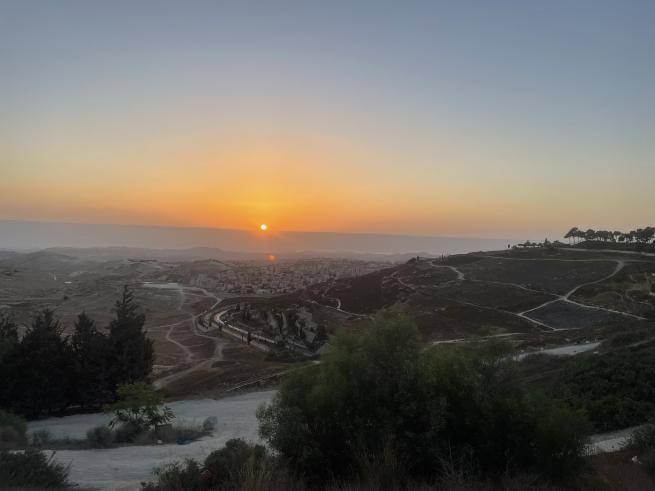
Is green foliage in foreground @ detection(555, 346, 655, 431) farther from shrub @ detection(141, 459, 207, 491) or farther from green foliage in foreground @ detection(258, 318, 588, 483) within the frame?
shrub @ detection(141, 459, 207, 491)

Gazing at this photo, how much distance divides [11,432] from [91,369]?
13232 millimetres

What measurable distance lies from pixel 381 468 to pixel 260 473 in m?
2.08

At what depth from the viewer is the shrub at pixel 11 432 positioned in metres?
14.3

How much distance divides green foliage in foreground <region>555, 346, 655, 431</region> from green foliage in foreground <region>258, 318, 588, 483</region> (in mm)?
5645

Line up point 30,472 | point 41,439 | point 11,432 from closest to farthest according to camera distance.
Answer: point 30,472 → point 11,432 → point 41,439

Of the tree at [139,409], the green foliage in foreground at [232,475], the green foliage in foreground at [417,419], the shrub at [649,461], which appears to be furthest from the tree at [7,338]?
the shrub at [649,461]

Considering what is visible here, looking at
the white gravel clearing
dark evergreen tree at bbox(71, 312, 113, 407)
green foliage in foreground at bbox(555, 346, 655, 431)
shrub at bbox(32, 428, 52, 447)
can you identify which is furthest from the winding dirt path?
green foliage in foreground at bbox(555, 346, 655, 431)

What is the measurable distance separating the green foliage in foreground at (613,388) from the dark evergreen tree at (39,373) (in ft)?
91.0

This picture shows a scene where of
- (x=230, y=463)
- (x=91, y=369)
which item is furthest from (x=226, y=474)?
(x=91, y=369)

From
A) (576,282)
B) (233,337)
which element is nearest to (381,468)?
(233,337)

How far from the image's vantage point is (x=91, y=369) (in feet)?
90.4

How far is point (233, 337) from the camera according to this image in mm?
54938

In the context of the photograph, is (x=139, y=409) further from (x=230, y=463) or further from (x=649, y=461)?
(x=649, y=461)

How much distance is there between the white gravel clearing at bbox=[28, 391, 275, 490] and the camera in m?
11.4
